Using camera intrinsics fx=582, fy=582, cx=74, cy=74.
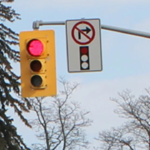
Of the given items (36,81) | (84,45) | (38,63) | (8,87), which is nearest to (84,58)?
(84,45)

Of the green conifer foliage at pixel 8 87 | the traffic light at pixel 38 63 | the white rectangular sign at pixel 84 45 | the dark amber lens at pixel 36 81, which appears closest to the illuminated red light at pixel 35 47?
the traffic light at pixel 38 63

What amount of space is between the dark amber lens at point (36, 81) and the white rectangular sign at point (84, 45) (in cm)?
98

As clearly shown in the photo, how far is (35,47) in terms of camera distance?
38.4 feet

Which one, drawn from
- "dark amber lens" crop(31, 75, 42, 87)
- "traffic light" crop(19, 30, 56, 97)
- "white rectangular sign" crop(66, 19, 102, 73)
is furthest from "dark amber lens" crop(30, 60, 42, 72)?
"white rectangular sign" crop(66, 19, 102, 73)

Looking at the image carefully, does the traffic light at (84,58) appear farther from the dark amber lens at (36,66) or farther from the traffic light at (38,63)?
the dark amber lens at (36,66)

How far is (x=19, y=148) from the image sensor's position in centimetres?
2441

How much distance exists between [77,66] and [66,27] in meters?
0.93

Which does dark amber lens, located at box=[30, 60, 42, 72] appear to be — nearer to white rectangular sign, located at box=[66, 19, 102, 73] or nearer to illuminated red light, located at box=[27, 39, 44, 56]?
illuminated red light, located at box=[27, 39, 44, 56]

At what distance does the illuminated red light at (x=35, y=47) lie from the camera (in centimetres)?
1164

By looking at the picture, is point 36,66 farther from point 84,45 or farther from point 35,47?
point 84,45

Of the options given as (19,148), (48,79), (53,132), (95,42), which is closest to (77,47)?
(95,42)

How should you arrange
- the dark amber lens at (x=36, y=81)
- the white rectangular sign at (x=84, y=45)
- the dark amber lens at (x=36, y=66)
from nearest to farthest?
the dark amber lens at (x=36, y=81)
the dark amber lens at (x=36, y=66)
the white rectangular sign at (x=84, y=45)

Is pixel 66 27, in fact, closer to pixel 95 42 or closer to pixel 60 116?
pixel 95 42

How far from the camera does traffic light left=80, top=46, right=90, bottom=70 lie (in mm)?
12200
